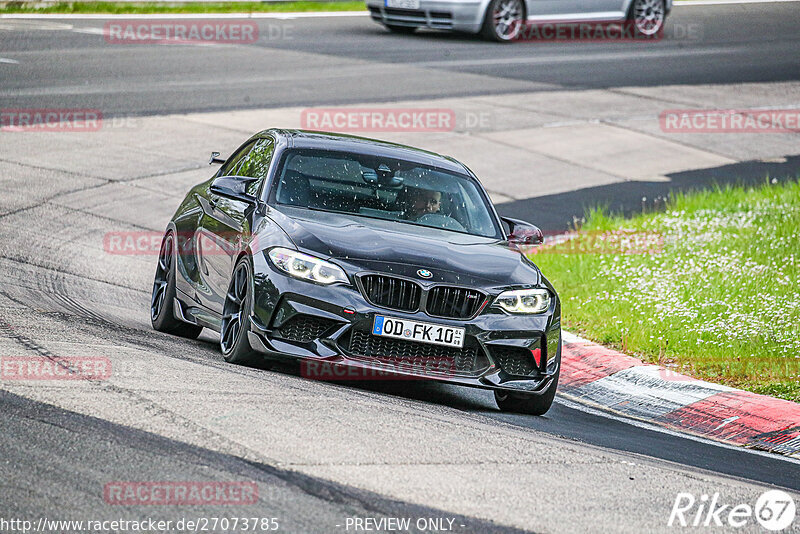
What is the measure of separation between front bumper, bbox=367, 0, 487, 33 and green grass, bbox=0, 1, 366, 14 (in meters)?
4.09

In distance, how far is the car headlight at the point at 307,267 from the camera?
733 cm

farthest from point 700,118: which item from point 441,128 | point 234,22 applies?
point 234,22

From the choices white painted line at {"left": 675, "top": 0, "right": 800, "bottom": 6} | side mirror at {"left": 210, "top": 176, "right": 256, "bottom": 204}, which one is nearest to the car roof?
side mirror at {"left": 210, "top": 176, "right": 256, "bottom": 204}

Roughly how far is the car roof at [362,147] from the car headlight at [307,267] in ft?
5.13

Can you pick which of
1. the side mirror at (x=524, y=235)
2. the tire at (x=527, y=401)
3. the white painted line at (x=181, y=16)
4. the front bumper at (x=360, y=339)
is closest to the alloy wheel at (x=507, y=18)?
the white painted line at (x=181, y=16)

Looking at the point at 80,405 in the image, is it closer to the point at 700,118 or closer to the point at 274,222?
the point at 274,222

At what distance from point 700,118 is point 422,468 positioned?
17.1 metres

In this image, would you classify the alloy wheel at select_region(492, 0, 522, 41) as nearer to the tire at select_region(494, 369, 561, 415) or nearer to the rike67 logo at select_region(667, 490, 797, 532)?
the tire at select_region(494, 369, 561, 415)

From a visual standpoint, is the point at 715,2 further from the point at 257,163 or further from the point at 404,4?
the point at 257,163

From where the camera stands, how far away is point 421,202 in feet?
28.4

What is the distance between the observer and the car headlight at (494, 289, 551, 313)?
24.8 feet

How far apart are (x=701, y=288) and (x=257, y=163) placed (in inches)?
178

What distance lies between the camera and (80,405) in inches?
231

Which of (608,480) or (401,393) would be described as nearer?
(608,480)
